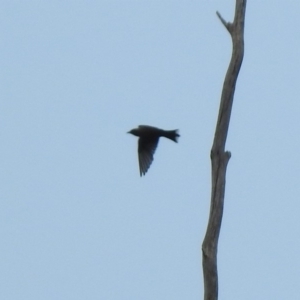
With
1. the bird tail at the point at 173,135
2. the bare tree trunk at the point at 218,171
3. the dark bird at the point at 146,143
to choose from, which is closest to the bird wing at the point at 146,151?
the dark bird at the point at 146,143

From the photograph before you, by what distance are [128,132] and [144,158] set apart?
1.26ft

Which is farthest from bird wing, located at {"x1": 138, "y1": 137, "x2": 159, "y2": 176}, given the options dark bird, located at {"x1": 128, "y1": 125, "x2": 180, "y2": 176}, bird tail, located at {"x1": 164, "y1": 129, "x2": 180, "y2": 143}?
bird tail, located at {"x1": 164, "y1": 129, "x2": 180, "y2": 143}

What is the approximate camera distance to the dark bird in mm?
16188

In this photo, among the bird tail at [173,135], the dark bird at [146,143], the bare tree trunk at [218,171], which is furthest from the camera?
the dark bird at [146,143]

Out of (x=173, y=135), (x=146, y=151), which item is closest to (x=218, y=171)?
(x=173, y=135)

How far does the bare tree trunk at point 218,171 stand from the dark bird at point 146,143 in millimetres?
3693

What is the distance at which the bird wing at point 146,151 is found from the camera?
1620 centimetres

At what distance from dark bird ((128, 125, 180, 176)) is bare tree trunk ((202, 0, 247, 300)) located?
12.1 feet

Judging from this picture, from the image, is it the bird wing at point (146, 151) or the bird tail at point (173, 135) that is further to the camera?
the bird wing at point (146, 151)

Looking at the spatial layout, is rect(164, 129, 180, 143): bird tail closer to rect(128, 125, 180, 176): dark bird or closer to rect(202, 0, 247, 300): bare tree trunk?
rect(128, 125, 180, 176): dark bird

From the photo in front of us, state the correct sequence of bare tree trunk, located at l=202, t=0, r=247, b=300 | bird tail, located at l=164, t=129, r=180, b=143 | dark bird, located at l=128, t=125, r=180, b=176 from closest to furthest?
bare tree trunk, located at l=202, t=0, r=247, b=300
bird tail, located at l=164, t=129, r=180, b=143
dark bird, located at l=128, t=125, r=180, b=176

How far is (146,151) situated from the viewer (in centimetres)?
1638

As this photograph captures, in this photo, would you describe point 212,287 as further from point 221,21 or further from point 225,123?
point 221,21

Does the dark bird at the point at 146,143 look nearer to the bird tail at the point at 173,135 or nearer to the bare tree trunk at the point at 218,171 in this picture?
the bird tail at the point at 173,135
